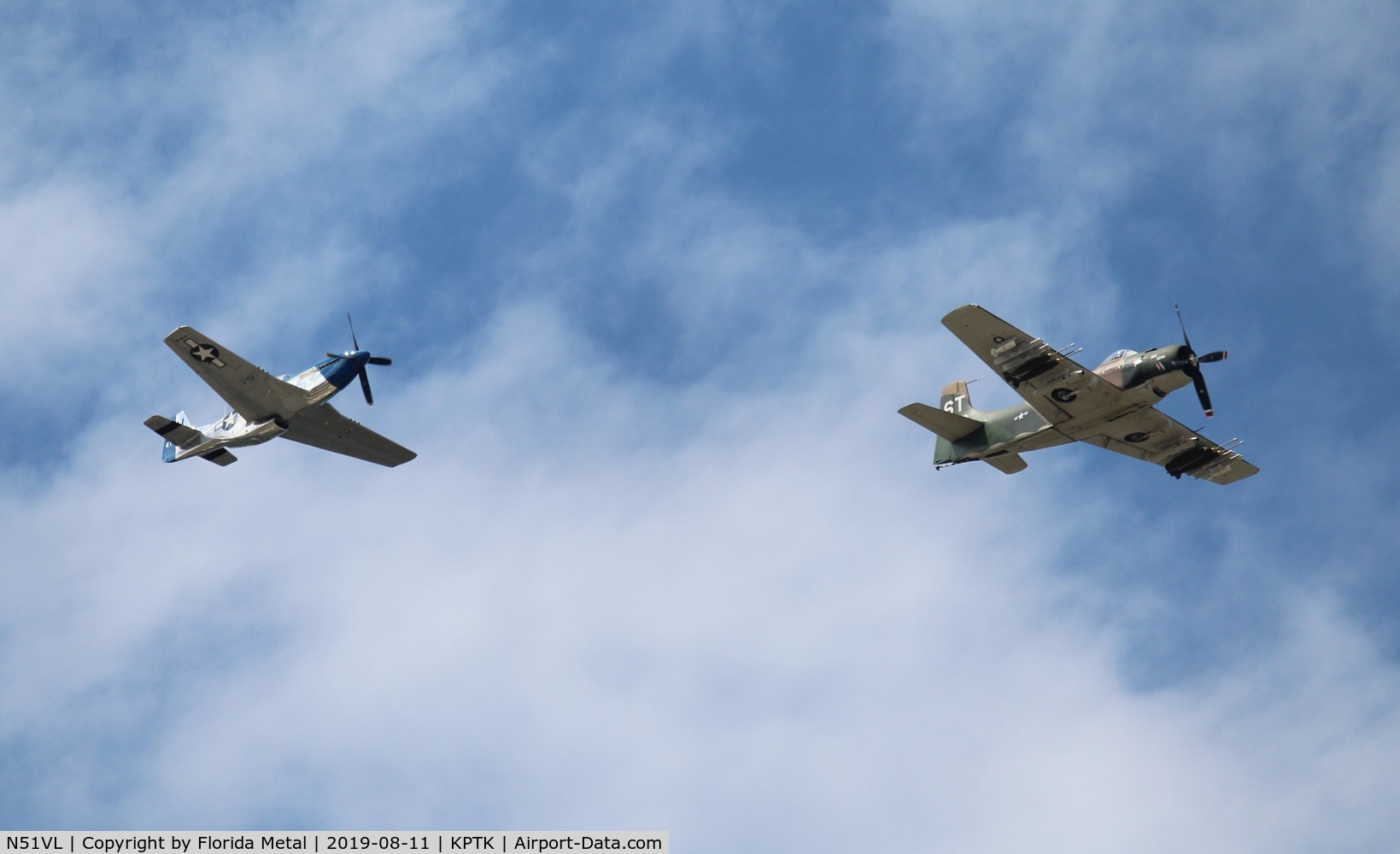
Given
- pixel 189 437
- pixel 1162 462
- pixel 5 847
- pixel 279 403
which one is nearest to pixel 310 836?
pixel 5 847

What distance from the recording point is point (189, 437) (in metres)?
67.4

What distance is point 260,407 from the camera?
6397 cm

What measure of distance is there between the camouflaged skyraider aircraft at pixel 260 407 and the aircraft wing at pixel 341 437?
0.15 ft

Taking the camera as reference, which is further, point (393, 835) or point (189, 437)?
point (189, 437)

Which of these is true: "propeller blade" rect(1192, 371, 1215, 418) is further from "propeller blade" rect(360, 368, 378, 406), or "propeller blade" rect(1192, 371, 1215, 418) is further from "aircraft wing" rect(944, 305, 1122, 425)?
"propeller blade" rect(360, 368, 378, 406)

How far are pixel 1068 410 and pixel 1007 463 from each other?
539 centimetres

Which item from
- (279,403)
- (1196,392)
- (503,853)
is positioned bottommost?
(503,853)

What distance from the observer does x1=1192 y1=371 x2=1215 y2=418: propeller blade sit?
176 ft

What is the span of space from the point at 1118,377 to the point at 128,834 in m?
41.5

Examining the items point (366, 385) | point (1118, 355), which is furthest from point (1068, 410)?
point (366, 385)

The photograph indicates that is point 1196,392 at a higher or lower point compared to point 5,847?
higher

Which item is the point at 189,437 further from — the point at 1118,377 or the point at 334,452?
the point at 1118,377

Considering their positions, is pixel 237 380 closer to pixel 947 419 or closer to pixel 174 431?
pixel 174 431

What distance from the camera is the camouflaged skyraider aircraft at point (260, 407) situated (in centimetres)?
6162
